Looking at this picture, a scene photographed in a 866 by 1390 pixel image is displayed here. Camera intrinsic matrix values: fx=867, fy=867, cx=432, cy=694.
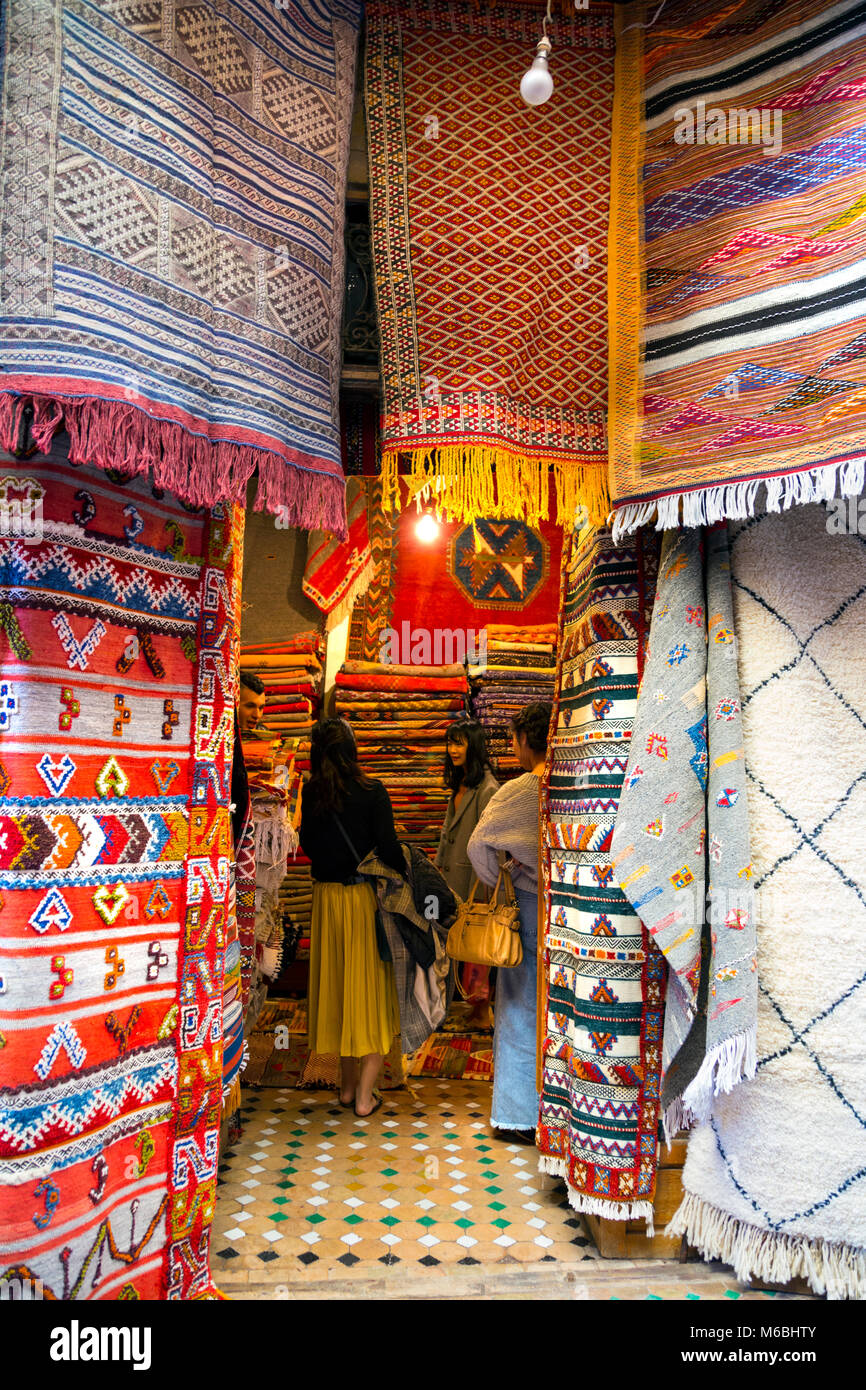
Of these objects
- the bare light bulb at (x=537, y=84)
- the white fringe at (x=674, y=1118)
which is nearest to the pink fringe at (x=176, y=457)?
the bare light bulb at (x=537, y=84)

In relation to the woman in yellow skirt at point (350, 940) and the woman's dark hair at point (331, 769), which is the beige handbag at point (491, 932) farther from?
the woman's dark hair at point (331, 769)

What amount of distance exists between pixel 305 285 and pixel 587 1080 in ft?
8.46

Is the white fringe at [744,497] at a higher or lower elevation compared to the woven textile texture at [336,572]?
lower

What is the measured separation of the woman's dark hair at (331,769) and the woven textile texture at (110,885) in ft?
5.79

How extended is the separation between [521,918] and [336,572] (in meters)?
2.70

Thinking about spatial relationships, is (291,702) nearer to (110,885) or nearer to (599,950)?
(599,950)

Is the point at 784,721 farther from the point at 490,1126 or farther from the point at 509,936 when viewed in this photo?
the point at 490,1126

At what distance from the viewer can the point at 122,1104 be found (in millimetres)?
2182

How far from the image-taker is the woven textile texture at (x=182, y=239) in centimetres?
183

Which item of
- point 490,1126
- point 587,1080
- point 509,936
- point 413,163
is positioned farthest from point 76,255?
point 490,1126

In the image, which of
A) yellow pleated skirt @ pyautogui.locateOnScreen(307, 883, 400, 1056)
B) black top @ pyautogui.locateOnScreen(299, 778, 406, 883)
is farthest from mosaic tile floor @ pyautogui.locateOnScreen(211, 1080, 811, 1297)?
black top @ pyautogui.locateOnScreen(299, 778, 406, 883)

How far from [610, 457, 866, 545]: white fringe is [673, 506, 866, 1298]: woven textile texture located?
33 cm

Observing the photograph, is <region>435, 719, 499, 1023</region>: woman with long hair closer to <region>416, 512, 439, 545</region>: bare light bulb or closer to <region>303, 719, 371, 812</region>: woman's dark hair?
<region>303, 719, 371, 812</region>: woman's dark hair

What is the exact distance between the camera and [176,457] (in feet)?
6.53
